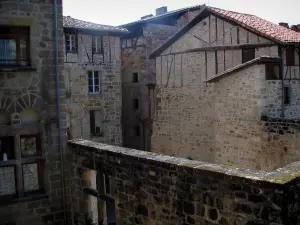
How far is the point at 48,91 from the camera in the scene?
7039mm

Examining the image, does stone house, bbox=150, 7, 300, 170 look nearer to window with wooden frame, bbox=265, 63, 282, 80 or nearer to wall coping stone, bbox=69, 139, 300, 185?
window with wooden frame, bbox=265, 63, 282, 80

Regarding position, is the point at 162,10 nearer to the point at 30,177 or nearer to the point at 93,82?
the point at 93,82

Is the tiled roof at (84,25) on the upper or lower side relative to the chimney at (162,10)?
lower

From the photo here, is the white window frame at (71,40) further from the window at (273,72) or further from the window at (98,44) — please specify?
the window at (273,72)

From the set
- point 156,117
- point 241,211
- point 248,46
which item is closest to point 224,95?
point 248,46

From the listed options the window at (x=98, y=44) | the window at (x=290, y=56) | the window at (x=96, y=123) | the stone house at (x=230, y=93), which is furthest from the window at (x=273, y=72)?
the window at (x=96, y=123)

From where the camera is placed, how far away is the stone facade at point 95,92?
18.8 meters

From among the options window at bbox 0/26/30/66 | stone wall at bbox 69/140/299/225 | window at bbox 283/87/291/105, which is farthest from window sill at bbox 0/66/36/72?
window at bbox 283/87/291/105

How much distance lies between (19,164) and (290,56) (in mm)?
10593

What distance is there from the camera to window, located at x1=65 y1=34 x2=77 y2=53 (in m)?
18.5

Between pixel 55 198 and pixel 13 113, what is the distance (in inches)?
76.6

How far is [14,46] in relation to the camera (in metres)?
6.77

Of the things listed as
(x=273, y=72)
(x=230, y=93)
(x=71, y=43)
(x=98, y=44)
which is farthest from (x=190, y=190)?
(x=98, y=44)

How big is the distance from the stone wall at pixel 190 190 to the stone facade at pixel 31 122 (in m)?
1.00
